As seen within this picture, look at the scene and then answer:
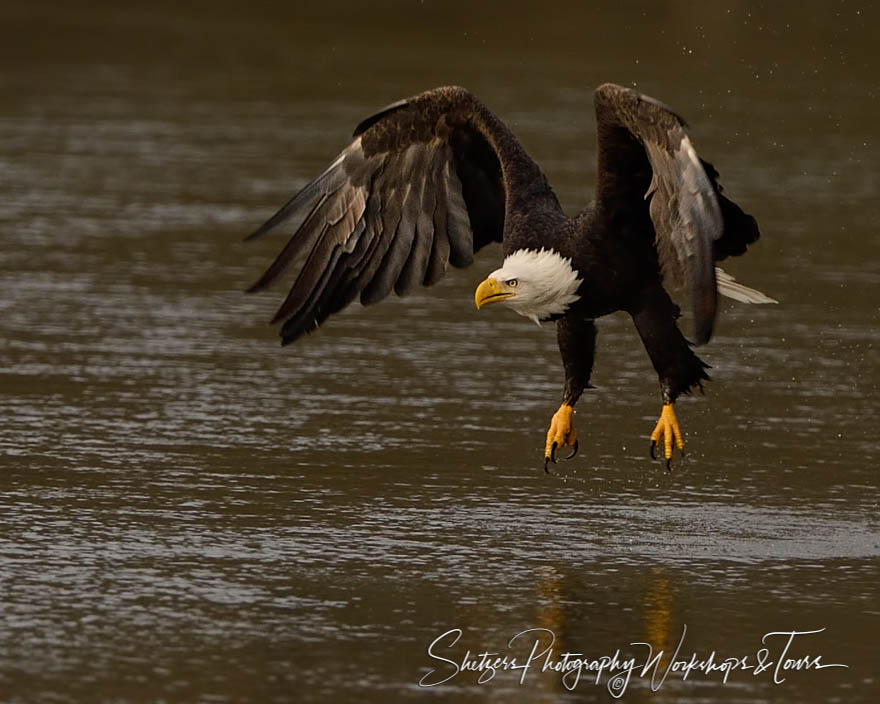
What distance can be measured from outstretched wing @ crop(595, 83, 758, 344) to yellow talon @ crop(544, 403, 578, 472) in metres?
0.78

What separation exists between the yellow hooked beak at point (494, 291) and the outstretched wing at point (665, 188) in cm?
42

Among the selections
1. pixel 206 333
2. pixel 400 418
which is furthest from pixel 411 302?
pixel 400 418

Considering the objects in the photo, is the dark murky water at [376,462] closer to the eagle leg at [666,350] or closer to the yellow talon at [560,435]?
the yellow talon at [560,435]

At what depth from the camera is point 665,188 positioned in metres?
6.21

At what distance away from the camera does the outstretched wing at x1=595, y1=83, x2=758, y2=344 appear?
19.6ft

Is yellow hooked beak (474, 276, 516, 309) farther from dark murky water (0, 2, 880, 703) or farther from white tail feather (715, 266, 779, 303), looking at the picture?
white tail feather (715, 266, 779, 303)

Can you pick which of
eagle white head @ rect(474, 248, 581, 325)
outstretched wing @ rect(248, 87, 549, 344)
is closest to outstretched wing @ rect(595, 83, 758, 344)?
A: eagle white head @ rect(474, 248, 581, 325)

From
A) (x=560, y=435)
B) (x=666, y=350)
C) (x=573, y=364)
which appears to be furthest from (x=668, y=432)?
(x=573, y=364)

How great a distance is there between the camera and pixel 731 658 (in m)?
5.13

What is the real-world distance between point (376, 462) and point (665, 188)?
1.59 metres

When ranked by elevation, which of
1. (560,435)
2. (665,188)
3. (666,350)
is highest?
(665,188)

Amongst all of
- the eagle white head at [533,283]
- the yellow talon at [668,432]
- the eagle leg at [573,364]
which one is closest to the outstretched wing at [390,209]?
the eagle leg at [573,364]

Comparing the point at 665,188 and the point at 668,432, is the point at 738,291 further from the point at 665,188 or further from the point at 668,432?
the point at 665,188

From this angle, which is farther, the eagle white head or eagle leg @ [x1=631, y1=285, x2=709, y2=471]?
eagle leg @ [x1=631, y1=285, x2=709, y2=471]
